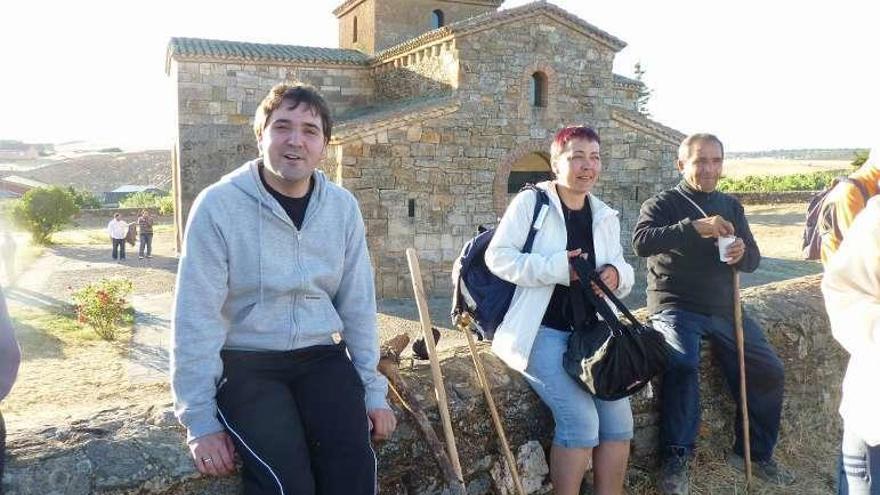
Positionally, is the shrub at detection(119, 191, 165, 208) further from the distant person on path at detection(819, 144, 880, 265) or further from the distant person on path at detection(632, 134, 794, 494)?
the distant person on path at detection(819, 144, 880, 265)

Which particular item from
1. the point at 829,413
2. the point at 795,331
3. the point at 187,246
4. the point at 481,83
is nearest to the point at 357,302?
the point at 187,246

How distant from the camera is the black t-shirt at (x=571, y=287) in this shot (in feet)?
9.46

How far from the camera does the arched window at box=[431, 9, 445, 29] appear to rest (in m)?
17.8

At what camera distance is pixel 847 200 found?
8.70 feet

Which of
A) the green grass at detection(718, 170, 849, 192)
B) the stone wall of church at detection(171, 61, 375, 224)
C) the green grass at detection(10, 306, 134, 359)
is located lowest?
the green grass at detection(10, 306, 134, 359)

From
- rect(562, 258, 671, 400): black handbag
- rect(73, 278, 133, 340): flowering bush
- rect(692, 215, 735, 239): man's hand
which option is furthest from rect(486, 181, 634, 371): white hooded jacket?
rect(73, 278, 133, 340): flowering bush

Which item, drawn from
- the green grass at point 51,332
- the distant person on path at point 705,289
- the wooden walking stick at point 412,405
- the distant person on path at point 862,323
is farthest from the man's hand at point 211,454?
the green grass at point 51,332

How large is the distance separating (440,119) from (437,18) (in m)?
7.20

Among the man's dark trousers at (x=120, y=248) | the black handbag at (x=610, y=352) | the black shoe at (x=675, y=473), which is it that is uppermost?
the black handbag at (x=610, y=352)

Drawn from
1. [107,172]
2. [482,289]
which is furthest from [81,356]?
[107,172]

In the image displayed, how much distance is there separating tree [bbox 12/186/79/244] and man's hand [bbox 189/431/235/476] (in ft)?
69.0

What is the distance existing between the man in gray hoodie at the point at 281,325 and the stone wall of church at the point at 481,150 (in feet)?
29.0

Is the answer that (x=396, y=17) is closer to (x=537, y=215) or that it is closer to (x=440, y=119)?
(x=440, y=119)

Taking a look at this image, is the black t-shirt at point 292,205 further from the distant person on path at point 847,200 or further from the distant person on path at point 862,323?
the distant person on path at point 847,200
